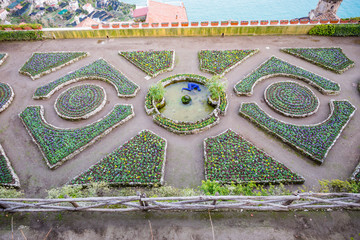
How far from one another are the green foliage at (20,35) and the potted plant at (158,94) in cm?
2604

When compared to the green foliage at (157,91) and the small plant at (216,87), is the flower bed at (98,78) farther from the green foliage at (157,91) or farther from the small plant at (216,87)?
the small plant at (216,87)

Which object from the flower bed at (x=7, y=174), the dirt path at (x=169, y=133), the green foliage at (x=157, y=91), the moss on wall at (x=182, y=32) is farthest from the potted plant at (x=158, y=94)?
the flower bed at (x=7, y=174)

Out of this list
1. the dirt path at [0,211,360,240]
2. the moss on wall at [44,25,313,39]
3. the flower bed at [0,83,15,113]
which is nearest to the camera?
the dirt path at [0,211,360,240]

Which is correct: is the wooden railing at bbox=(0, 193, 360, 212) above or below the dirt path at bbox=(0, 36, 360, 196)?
above

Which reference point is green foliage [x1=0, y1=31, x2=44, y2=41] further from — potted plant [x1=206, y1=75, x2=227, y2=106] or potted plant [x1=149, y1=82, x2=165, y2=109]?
potted plant [x1=206, y1=75, x2=227, y2=106]

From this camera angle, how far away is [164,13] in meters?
47.5

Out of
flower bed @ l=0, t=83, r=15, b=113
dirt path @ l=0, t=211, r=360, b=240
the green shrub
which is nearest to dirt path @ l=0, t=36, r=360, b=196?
flower bed @ l=0, t=83, r=15, b=113

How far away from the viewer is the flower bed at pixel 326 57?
29811 mm

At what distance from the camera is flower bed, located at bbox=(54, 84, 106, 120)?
25289 mm

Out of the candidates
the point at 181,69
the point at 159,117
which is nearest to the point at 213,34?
the point at 181,69

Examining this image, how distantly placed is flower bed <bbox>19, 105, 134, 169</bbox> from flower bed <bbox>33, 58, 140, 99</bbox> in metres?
2.84

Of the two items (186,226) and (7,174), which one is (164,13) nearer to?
(7,174)

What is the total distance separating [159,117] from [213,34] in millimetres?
20859

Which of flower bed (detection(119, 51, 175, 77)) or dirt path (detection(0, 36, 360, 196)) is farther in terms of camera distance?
flower bed (detection(119, 51, 175, 77))
